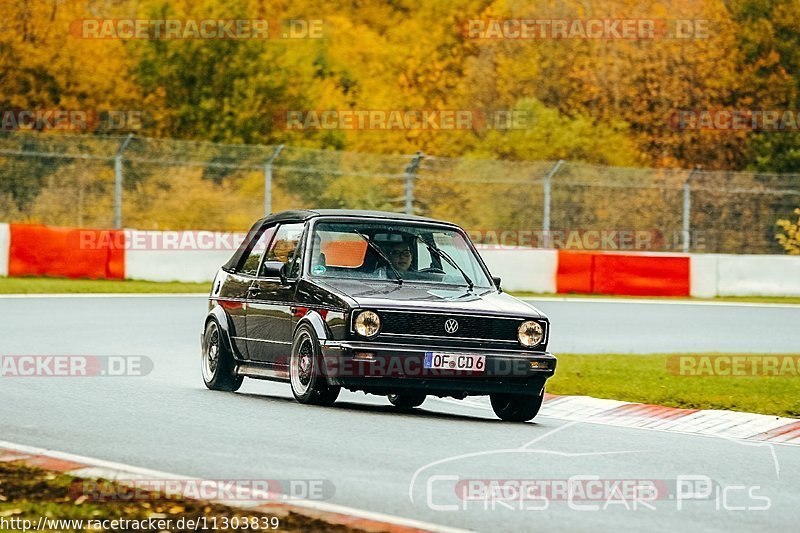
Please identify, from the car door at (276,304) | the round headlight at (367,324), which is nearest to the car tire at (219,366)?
the car door at (276,304)

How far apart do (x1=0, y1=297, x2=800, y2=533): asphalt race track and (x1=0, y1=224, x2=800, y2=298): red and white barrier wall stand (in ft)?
37.4

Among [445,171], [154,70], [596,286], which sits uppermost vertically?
[154,70]

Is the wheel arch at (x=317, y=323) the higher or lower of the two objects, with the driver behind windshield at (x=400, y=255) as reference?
lower

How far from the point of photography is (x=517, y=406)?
11.4 m

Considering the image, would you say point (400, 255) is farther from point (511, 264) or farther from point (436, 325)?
point (511, 264)

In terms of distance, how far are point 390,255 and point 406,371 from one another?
56.0 inches

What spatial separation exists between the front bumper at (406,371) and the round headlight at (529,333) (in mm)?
190

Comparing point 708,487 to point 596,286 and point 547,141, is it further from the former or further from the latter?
point 547,141

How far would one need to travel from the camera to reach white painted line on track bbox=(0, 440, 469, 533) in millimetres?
6883

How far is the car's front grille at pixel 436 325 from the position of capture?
10.8 metres

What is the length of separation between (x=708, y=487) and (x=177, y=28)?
40074mm

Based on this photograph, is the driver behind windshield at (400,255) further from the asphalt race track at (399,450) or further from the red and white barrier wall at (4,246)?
the red and white barrier wall at (4,246)

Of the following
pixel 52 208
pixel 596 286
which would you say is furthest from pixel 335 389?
pixel 52 208

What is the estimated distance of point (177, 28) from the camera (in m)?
46.6
